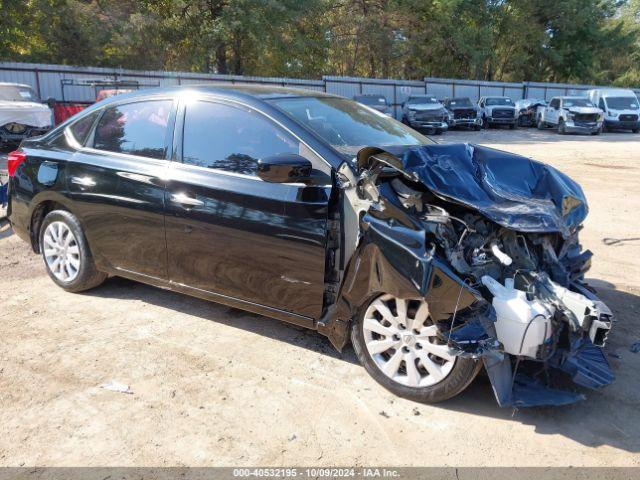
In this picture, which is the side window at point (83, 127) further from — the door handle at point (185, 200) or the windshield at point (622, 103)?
the windshield at point (622, 103)

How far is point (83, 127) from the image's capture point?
4867 millimetres

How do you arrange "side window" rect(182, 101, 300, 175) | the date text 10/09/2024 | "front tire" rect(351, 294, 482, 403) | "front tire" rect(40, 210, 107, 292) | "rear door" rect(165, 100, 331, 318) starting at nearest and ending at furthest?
1. the date text 10/09/2024
2. "front tire" rect(351, 294, 482, 403)
3. "rear door" rect(165, 100, 331, 318)
4. "side window" rect(182, 101, 300, 175)
5. "front tire" rect(40, 210, 107, 292)

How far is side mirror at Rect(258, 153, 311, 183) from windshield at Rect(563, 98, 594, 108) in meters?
27.1

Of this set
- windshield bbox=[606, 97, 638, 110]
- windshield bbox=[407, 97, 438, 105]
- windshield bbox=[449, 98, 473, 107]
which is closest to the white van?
windshield bbox=[606, 97, 638, 110]

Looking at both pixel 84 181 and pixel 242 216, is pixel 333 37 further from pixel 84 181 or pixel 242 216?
pixel 242 216

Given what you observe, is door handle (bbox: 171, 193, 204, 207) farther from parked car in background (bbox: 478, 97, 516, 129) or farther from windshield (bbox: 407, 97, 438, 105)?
parked car in background (bbox: 478, 97, 516, 129)

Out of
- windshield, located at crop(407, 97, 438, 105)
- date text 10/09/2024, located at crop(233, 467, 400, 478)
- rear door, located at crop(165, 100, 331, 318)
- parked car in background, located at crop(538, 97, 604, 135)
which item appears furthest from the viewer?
parked car in background, located at crop(538, 97, 604, 135)

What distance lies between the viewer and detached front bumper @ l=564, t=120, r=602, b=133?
26328 mm

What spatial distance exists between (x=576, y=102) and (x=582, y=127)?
77.0 inches

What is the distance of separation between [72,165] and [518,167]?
11.5 feet

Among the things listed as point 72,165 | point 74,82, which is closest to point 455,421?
point 72,165

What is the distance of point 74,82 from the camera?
2244 cm

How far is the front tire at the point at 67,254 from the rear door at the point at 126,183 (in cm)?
14

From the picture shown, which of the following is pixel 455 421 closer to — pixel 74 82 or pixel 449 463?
pixel 449 463
